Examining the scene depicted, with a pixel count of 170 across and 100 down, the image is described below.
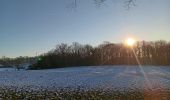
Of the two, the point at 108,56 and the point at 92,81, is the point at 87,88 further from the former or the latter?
the point at 108,56

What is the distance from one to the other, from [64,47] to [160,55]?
50.4m

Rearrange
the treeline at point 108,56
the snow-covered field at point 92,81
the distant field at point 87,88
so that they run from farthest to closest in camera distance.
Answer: the treeline at point 108,56 < the snow-covered field at point 92,81 < the distant field at point 87,88

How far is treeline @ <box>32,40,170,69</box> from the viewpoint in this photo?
128625mm

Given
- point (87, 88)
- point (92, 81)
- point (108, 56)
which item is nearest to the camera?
point (87, 88)

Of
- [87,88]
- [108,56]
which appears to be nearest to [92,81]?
[87,88]

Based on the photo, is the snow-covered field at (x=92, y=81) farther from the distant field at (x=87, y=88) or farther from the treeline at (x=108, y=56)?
the treeline at (x=108, y=56)

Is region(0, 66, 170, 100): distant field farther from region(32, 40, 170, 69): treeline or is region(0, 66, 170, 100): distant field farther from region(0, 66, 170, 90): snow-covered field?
region(32, 40, 170, 69): treeline

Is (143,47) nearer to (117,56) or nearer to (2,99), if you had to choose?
(117,56)

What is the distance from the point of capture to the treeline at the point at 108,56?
12862 centimetres

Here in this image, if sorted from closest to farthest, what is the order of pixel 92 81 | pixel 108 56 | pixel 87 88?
1. pixel 87 88
2. pixel 92 81
3. pixel 108 56

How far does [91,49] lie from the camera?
150000 mm

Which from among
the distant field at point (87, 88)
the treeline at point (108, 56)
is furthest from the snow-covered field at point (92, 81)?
the treeline at point (108, 56)

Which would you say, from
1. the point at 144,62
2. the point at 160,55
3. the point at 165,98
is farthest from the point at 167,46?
the point at 165,98

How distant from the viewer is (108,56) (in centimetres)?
14550
